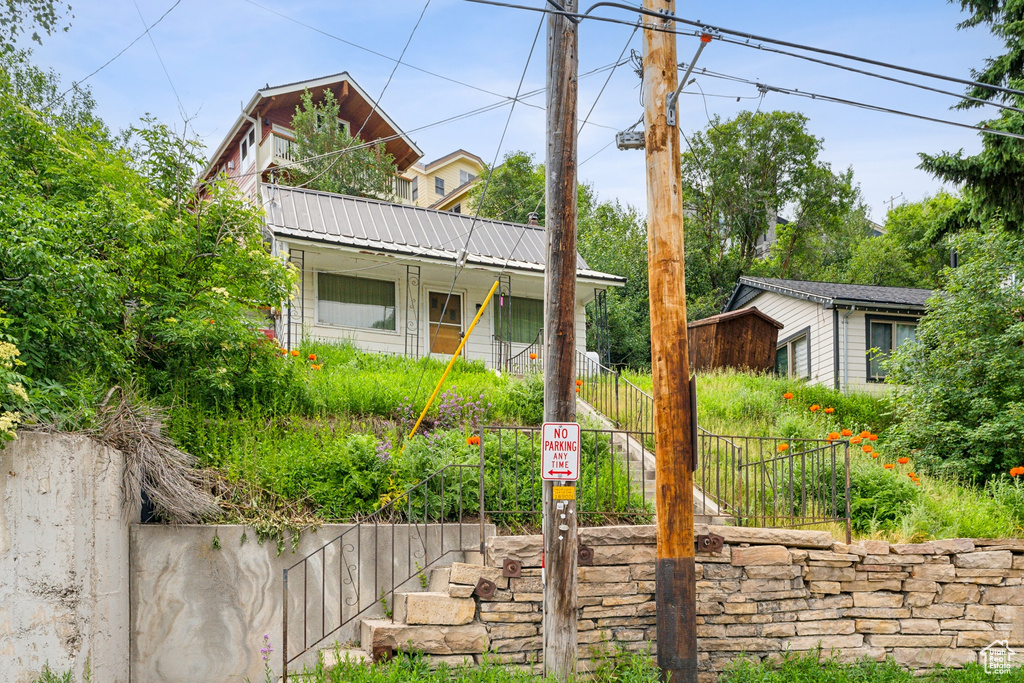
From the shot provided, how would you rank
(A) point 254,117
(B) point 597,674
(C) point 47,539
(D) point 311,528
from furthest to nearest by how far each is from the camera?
1. (A) point 254,117
2. (D) point 311,528
3. (B) point 597,674
4. (C) point 47,539

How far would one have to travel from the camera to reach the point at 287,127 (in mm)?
25500

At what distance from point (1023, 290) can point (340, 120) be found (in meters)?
19.3

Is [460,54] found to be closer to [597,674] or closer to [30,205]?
[30,205]

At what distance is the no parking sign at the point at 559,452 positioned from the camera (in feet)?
20.9

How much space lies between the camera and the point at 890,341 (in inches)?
749

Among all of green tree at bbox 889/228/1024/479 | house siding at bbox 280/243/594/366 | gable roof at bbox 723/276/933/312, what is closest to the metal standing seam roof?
house siding at bbox 280/243/594/366

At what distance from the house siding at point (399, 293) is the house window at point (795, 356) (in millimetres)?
6081

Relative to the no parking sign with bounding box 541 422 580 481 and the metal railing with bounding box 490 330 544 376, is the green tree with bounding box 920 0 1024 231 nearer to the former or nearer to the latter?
the metal railing with bounding box 490 330 544 376

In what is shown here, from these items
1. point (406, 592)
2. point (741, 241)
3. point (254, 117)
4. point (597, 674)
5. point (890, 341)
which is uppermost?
point (254, 117)

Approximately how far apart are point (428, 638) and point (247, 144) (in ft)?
74.7

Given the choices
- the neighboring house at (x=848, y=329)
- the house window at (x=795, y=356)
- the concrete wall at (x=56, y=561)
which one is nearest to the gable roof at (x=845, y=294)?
the neighboring house at (x=848, y=329)

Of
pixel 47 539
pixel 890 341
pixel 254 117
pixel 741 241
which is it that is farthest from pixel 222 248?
pixel 741 241

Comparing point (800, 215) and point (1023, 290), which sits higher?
point (800, 215)

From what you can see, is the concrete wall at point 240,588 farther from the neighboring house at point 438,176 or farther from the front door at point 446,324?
the neighboring house at point 438,176
